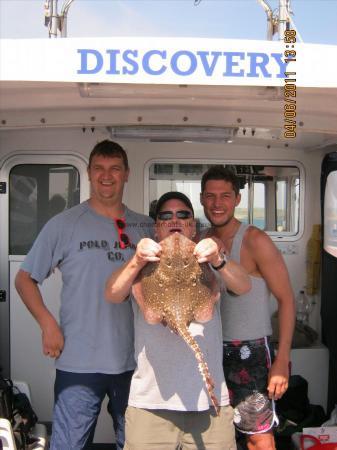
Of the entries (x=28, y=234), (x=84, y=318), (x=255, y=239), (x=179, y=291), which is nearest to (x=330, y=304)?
(x=255, y=239)

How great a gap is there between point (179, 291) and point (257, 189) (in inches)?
112

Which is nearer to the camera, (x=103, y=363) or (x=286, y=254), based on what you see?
(x=103, y=363)

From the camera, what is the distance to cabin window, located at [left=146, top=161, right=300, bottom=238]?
15.3ft

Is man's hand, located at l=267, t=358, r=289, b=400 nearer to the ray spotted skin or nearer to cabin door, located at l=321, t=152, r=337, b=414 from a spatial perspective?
the ray spotted skin

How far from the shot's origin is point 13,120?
11.4ft

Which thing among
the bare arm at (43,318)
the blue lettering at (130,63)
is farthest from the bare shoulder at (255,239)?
the bare arm at (43,318)

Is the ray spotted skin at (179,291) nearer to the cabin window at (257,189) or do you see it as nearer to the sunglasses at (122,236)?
the sunglasses at (122,236)

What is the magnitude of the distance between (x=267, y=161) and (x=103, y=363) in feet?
9.31

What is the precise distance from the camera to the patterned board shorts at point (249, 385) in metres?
2.72

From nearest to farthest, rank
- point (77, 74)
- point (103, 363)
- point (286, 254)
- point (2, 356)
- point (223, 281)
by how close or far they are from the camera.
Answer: point (77, 74) → point (223, 281) → point (103, 363) → point (2, 356) → point (286, 254)

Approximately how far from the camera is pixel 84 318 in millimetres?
2809

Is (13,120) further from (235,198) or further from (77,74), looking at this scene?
(235,198)

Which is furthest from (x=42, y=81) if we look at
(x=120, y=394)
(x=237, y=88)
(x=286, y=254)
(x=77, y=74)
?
(x=286, y=254)

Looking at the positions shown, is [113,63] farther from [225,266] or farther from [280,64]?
[225,266]
